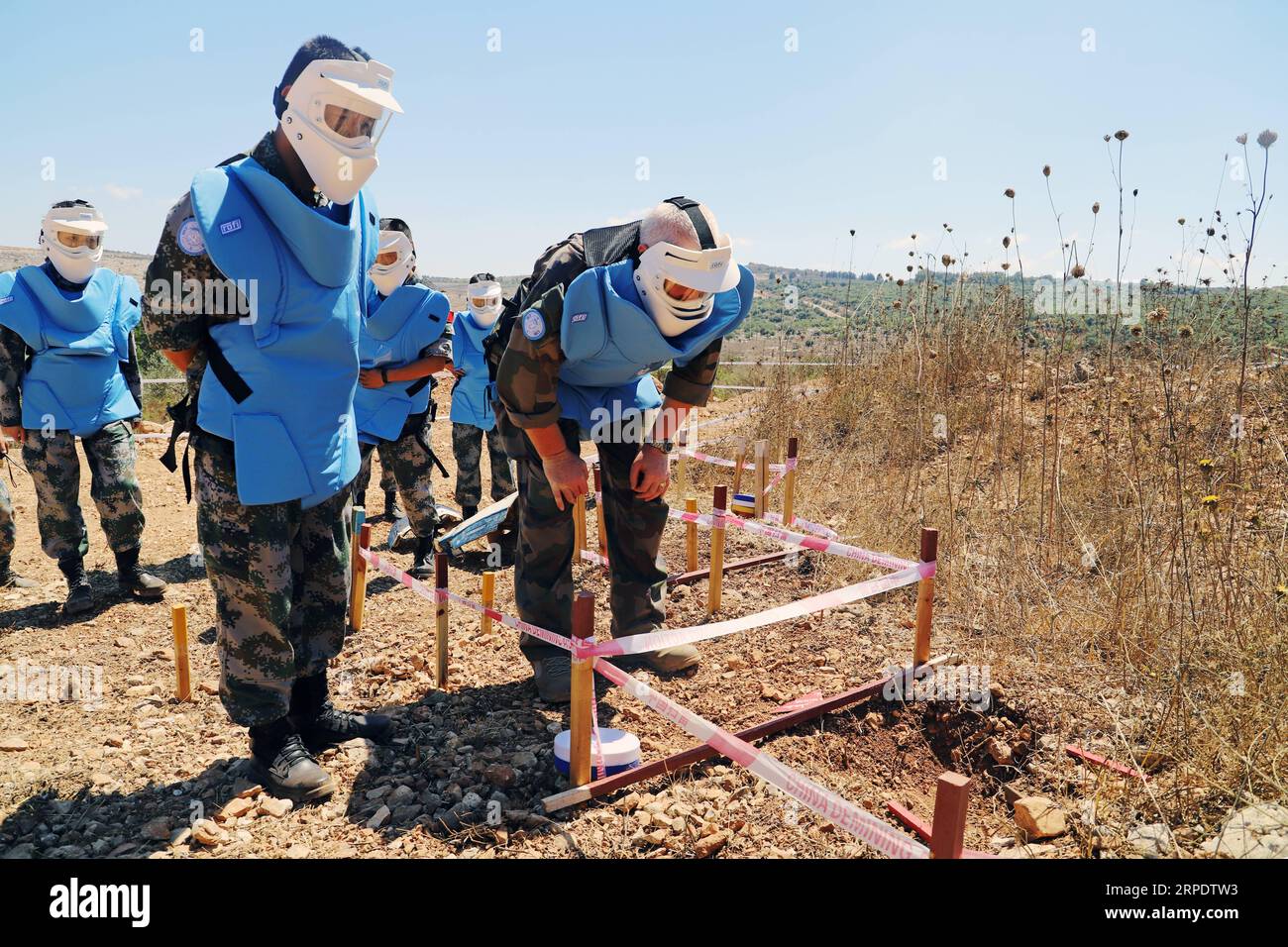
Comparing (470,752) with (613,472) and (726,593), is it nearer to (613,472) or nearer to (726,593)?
(613,472)

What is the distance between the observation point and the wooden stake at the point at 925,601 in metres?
3.71

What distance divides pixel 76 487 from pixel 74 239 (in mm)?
1591

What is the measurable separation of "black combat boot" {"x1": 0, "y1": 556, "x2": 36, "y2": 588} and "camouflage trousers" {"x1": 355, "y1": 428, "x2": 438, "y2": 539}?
2475 millimetres

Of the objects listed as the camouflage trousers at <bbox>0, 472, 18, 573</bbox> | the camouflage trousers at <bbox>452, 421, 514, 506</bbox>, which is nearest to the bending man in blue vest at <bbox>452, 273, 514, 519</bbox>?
the camouflage trousers at <bbox>452, 421, 514, 506</bbox>

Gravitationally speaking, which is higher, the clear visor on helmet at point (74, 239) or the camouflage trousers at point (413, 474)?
the clear visor on helmet at point (74, 239)

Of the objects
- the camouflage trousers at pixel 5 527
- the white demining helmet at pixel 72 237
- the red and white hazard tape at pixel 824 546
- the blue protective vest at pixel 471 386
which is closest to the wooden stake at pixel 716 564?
the red and white hazard tape at pixel 824 546

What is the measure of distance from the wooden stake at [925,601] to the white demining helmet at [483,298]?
185 inches

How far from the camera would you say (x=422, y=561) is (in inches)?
245

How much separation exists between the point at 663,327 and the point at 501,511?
3619 millimetres

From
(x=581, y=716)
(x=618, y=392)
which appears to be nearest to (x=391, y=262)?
(x=618, y=392)

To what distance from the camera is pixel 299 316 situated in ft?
9.05

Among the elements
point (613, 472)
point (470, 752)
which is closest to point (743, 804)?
point (470, 752)

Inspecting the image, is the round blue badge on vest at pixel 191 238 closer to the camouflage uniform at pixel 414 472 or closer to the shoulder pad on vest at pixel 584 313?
the shoulder pad on vest at pixel 584 313
